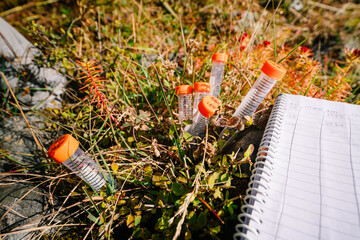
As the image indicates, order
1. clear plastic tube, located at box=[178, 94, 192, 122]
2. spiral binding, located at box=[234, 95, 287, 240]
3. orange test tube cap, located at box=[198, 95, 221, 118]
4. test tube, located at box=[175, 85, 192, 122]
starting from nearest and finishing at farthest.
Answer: spiral binding, located at box=[234, 95, 287, 240] → orange test tube cap, located at box=[198, 95, 221, 118] → test tube, located at box=[175, 85, 192, 122] → clear plastic tube, located at box=[178, 94, 192, 122]

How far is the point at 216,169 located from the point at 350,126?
31.7 inches

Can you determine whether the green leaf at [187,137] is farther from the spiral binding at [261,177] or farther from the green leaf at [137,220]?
the green leaf at [137,220]

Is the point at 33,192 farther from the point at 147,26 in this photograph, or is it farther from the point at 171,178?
the point at 147,26

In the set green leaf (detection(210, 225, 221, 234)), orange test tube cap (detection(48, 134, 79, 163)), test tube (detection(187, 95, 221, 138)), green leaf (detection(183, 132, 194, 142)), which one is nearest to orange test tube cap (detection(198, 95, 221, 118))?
test tube (detection(187, 95, 221, 138))

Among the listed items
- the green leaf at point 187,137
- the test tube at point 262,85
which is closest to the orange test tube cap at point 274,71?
the test tube at point 262,85

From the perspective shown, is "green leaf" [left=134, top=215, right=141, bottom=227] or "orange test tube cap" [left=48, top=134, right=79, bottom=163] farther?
"green leaf" [left=134, top=215, right=141, bottom=227]

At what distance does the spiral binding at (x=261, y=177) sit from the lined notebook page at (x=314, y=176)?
2cm

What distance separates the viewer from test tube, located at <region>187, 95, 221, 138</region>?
0.86 meters

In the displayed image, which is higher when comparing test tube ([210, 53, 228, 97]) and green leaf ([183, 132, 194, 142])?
test tube ([210, 53, 228, 97])

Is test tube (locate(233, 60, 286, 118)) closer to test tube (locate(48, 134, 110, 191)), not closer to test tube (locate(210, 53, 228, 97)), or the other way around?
test tube (locate(210, 53, 228, 97))

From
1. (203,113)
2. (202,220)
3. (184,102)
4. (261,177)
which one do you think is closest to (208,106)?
(203,113)

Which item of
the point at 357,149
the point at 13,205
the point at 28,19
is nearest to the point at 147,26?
the point at 28,19

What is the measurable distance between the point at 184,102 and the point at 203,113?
27 centimetres

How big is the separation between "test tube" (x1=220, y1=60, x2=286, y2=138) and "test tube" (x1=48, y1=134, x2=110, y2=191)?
908mm
